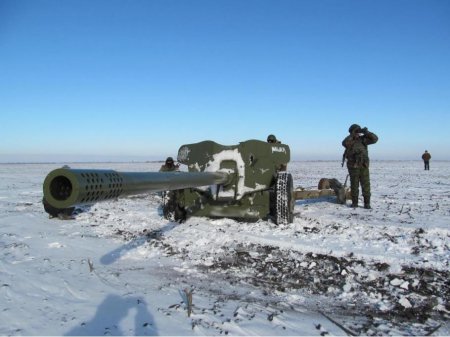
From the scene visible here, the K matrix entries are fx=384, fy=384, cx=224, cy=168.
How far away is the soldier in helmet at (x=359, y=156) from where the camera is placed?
324 inches

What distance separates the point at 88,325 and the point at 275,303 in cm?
160

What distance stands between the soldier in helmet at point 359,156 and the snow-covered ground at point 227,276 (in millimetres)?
1183

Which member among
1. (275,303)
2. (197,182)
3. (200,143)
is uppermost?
(200,143)

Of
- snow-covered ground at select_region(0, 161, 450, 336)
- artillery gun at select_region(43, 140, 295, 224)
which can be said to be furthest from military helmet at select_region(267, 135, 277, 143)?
snow-covered ground at select_region(0, 161, 450, 336)

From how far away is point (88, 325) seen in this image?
2842 mm

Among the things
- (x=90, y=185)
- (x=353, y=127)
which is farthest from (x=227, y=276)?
(x=353, y=127)

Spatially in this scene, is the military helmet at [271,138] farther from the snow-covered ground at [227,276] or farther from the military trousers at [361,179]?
the snow-covered ground at [227,276]

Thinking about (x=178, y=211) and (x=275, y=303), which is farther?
(x=178, y=211)

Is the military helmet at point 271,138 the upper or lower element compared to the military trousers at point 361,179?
upper

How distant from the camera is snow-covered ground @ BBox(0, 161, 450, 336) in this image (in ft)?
9.78

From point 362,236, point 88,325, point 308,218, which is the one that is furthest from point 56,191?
point 308,218

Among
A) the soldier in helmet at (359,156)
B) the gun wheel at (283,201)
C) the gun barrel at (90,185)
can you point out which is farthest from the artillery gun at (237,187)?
the gun barrel at (90,185)

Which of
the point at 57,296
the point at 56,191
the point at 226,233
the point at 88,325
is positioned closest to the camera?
the point at 56,191

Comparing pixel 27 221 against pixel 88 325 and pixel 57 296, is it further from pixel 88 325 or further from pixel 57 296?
pixel 88 325
